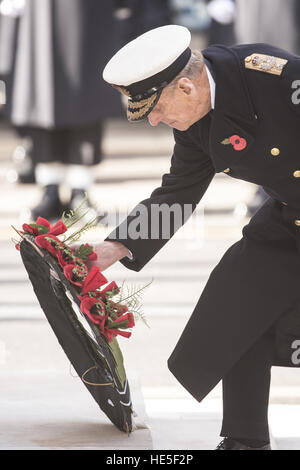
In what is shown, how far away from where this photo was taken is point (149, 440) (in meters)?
2.66

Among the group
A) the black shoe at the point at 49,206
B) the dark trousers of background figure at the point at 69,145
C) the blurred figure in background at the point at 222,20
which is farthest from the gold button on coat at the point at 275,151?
the blurred figure in background at the point at 222,20

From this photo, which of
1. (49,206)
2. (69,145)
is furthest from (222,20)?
(49,206)

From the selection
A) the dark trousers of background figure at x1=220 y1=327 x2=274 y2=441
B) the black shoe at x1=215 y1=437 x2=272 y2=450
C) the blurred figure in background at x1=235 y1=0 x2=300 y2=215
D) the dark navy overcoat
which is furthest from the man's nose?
the blurred figure in background at x1=235 y1=0 x2=300 y2=215

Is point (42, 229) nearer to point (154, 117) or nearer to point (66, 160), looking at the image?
point (154, 117)

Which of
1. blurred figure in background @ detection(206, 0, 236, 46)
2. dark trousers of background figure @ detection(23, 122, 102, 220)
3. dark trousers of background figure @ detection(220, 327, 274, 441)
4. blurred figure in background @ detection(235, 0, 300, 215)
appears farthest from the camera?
blurred figure in background @ detection(206, 0, 236, 46)

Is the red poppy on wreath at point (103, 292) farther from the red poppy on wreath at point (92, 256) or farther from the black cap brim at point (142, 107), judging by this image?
the black cap brim at point (142, 107)

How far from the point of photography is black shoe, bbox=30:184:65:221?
17.9 ft

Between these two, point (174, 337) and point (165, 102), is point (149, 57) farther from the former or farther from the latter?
point (174, 337)

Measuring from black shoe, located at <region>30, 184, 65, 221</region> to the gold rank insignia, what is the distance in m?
3.20

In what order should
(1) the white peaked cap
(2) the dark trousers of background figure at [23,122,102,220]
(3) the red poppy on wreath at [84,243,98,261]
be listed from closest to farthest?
(1) the white peaked cap < (3) the red poppy on wreath at [84,243,98,261] < (2) the dark trousers of background figure at [23,122,102,220]

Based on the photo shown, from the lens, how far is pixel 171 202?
2588mm

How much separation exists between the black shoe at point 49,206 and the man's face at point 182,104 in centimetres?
317

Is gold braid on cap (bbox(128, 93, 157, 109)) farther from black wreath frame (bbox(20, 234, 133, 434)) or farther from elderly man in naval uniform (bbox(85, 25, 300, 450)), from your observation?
black wreath frame (bbox(20, 234, 133, 434))

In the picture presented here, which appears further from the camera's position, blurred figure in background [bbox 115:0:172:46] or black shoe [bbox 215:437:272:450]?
blurred figure in background [bbox 115:0:172:46]
